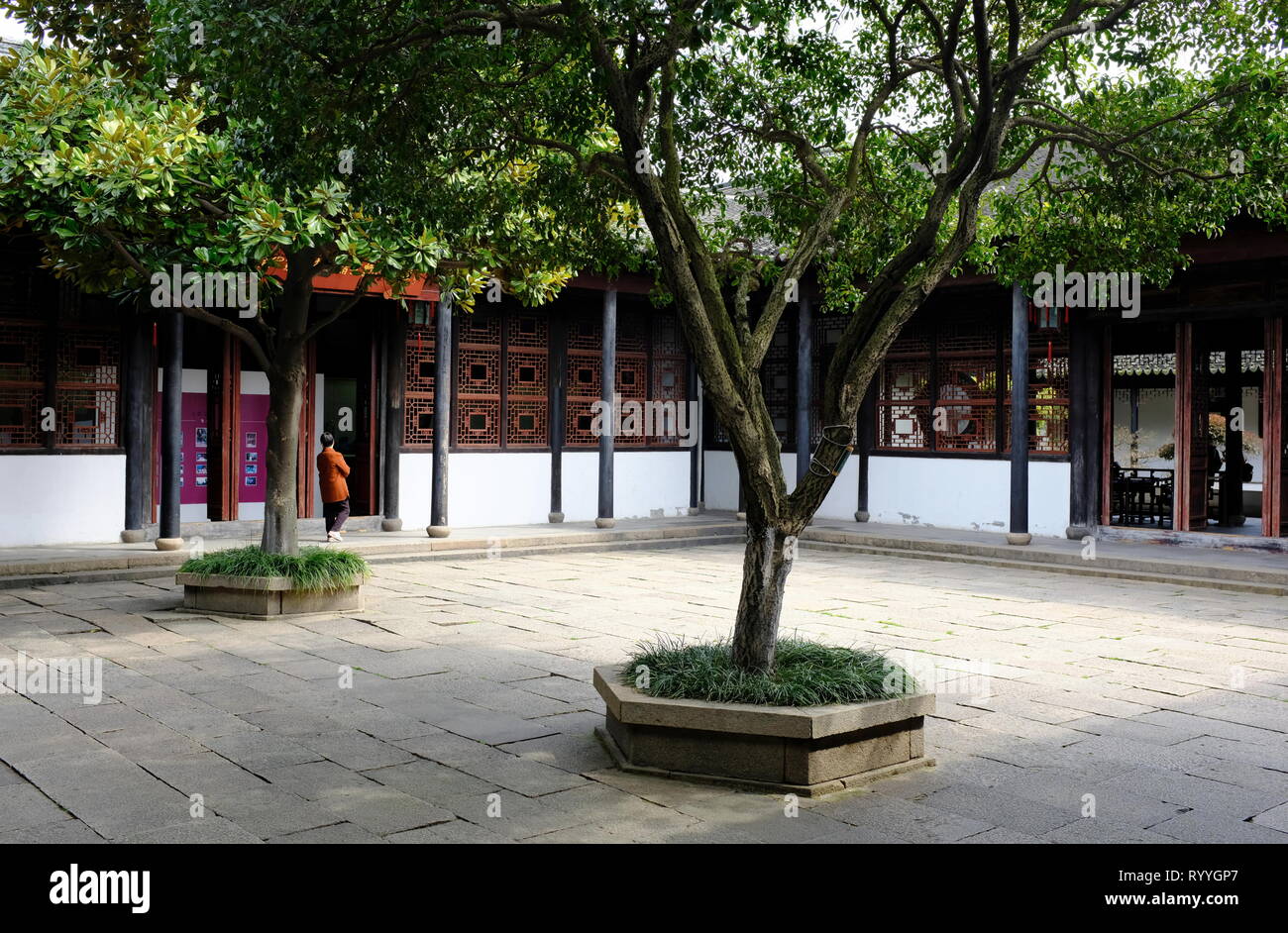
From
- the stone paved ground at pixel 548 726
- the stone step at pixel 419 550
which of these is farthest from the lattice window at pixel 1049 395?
the stone paved ground at pixel 548 726

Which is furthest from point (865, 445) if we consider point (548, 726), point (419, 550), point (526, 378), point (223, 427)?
point (548, 726)

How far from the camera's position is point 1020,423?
14547 mm

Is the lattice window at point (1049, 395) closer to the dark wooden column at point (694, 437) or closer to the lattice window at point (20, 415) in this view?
the dark wooden column at point (694, 437)

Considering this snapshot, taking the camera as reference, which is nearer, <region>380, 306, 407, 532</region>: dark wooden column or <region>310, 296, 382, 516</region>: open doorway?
<region>380, 306, 407, 532</region>: dark wooden column

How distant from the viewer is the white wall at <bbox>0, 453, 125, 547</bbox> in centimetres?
1259

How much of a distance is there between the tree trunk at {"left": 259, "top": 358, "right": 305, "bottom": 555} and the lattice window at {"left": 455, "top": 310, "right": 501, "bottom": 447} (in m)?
6.32

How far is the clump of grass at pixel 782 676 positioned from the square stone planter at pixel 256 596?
4.36 meters

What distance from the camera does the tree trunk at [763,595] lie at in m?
5.54

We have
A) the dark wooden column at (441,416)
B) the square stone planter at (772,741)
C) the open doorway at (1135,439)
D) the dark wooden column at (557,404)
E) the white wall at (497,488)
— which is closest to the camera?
the square stone planter at (772,741)

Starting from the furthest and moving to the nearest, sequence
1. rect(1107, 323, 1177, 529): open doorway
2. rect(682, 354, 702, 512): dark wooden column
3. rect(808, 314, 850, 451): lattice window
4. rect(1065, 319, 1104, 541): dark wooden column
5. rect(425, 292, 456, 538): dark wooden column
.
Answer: rect(682, 354, 702, 512): dark wooden column → rect(808, 314, 850, 451): lattice window → rect(1107, 323, 1177, 529): open doorway → rect(1065, 319, 1104, 541): dark wooden column → rect(425, 292, 456, 538): dark wooden column

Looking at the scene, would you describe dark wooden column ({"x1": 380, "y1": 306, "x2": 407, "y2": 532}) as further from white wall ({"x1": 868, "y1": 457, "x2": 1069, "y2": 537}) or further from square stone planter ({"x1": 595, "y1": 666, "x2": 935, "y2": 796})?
square stone planter ({"x1": 595, "y1": 666, "x2": 935, "y2": 796})

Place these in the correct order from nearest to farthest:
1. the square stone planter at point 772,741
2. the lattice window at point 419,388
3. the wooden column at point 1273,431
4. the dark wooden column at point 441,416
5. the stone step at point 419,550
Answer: the square stone planter at point 772,741 → the stone step at point 419,550 → the wooden column at point 1273,431 → the dark wooden column at point 441,416 → the lattice window at point 419,388

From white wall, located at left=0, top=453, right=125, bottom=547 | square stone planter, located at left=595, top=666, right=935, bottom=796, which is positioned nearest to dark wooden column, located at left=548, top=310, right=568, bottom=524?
white wall, located at left=0, top=453, right=125, bottom=547
